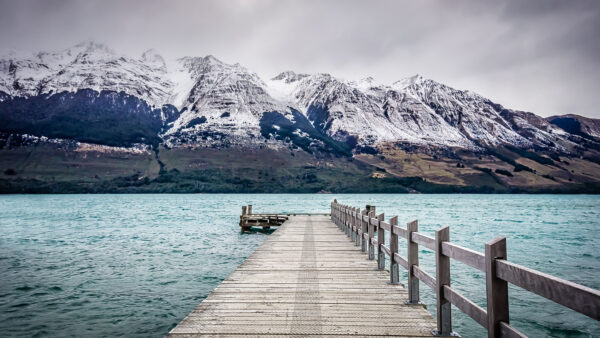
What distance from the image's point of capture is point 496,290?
3.46 metres

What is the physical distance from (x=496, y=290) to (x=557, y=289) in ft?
2.86

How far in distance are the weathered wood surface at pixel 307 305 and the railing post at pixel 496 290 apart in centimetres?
157

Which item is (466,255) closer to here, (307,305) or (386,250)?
(307,305)

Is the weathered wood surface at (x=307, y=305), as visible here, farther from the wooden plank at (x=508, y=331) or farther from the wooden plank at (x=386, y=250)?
the wooden plank at (x=508, y=331)

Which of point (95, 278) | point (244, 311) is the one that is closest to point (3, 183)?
point (95, 278)

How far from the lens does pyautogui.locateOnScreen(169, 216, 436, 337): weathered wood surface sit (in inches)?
201

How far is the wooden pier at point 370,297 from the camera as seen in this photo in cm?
333

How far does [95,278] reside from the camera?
1513cm

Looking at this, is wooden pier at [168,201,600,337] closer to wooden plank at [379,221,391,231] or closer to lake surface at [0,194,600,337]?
wooden plank at [379,221,391,231]

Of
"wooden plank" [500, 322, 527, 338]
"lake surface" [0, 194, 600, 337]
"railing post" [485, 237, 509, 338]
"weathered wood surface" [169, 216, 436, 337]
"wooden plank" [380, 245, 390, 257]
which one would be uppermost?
"railing post" [485, 237, 509, 338]

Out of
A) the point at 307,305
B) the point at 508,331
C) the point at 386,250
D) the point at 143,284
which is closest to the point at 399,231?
the point at 386,250

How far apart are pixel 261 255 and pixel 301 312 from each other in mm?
5970

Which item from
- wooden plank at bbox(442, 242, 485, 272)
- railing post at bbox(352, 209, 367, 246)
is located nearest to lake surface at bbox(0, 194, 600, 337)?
A: railing post at bbox(352, 209, 367, 246)

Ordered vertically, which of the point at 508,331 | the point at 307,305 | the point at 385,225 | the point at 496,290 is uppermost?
the point at 385,225
